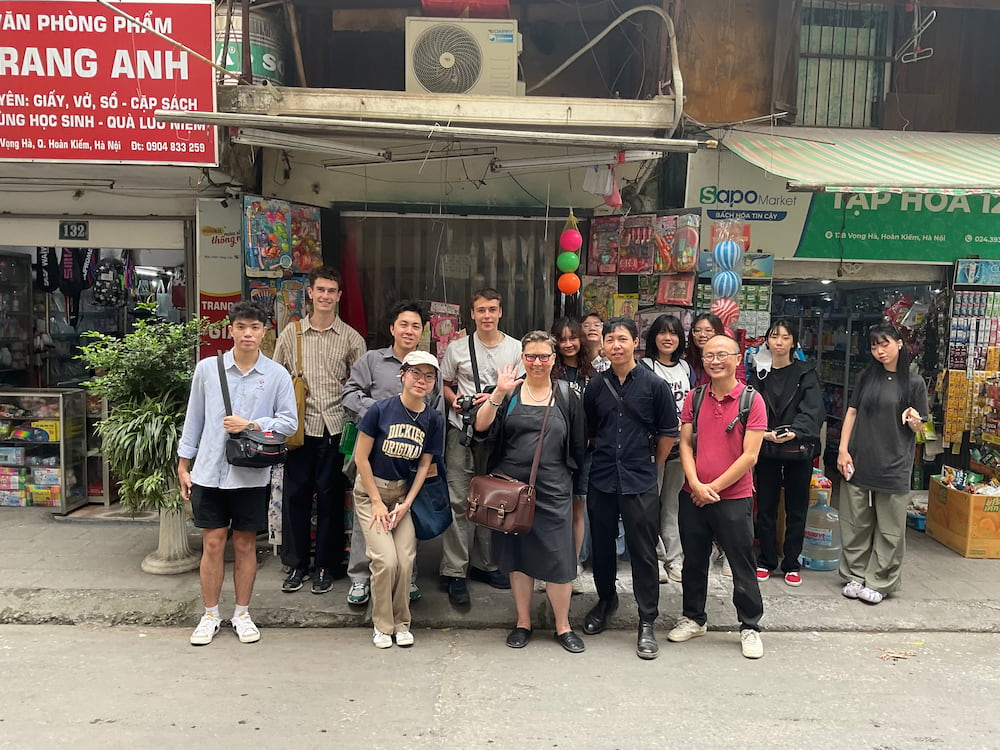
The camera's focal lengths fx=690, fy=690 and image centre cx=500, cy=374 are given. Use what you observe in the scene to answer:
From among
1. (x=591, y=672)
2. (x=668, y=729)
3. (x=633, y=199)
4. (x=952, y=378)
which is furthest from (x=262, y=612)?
(x=952, y=378)

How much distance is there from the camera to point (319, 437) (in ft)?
15.1

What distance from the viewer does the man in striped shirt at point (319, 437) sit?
4594 millimetres

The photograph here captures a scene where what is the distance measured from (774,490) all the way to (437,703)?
9.60 ft

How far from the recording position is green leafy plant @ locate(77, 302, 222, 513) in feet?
15.1

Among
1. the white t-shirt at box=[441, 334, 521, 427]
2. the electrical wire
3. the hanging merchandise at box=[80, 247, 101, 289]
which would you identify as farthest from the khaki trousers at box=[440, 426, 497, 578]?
the hanging merchandise at box=[80, 247, 101, 289]

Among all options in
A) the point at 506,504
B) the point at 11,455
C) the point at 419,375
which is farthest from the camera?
the point at 11,455

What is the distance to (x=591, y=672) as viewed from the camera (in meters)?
3.69

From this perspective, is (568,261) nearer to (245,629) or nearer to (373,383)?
(373,383)

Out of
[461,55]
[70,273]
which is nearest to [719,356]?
[461,55]

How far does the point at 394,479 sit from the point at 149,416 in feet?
6.34

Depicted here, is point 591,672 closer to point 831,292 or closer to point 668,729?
point 668,729

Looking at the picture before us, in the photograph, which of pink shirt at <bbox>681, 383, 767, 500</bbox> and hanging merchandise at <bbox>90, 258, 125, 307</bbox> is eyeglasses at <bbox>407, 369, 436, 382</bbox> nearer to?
pink shirt at <bbox>681, 383, 767, 500</bbox>

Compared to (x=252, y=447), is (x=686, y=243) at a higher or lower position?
higher

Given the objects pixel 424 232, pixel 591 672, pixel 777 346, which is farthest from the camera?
pixel 424 232
